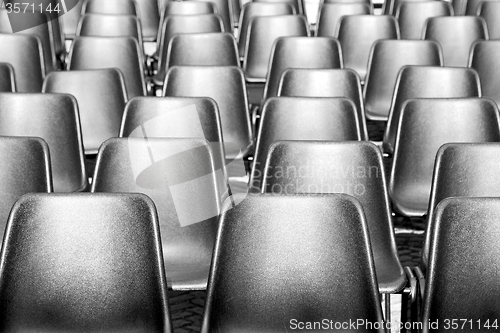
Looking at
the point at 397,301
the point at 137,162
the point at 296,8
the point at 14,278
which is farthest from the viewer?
the point at 296,8

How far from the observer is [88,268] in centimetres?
178

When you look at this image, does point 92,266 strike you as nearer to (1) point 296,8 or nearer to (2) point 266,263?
(2) point 266,263

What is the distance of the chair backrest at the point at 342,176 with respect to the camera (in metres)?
2.21

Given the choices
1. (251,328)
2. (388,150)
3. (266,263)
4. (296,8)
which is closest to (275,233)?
(266,263)

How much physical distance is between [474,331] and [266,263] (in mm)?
483

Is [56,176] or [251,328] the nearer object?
[251,328]

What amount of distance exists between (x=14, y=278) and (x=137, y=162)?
63cm

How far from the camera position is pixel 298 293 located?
5.82 feet

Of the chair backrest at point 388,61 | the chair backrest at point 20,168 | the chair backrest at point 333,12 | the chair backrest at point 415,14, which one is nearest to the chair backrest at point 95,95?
the chair backrest at point 20,168

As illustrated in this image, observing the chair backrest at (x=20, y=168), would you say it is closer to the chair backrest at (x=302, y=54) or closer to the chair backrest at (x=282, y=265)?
the chair backrest at (x=282, y=265)

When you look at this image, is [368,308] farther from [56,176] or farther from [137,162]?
[56,176]

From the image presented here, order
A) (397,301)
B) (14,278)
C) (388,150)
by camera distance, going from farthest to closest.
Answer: (388,150) < (397,301) < (14,278)

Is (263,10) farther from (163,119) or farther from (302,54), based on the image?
(163,119)

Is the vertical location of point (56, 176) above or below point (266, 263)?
below
